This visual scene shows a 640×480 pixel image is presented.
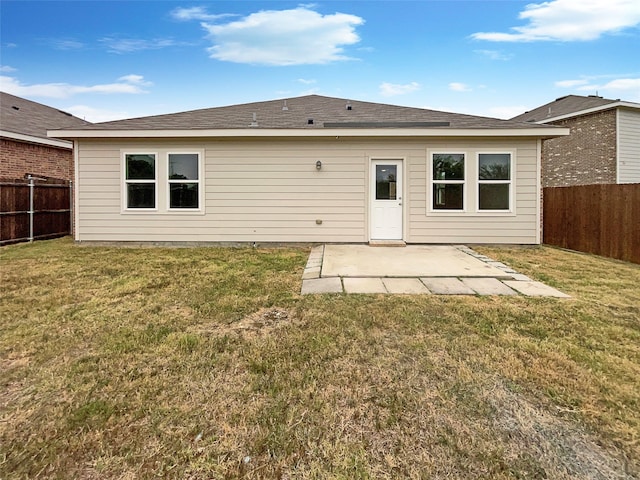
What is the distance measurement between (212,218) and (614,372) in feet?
26.0

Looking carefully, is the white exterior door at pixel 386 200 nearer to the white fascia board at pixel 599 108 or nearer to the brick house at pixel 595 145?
the white fascia board at pixel 599 108

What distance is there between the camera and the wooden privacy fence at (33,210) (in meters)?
8.84

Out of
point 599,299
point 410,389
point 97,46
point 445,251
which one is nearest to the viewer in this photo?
point 410,389

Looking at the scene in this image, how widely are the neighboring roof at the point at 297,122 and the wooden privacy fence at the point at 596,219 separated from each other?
1.64 metres

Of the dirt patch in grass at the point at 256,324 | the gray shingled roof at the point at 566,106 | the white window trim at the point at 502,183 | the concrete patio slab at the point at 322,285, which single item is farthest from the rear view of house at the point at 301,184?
the gray shingled roof at the point at 566,106

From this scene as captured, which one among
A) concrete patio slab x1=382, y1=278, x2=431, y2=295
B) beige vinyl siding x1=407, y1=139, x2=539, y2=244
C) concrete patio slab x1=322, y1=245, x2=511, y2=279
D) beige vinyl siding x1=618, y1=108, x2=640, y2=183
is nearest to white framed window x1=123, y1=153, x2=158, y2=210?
concrete patio slab x1=322, y1=245, x2=511, y2=279

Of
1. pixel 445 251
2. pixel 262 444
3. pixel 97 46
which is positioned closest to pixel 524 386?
pixel 262 444

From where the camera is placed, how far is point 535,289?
182 inches

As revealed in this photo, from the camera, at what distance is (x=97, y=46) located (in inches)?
504

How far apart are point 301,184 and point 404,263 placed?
3491mm

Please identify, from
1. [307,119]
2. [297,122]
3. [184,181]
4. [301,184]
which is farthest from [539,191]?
[184,181]

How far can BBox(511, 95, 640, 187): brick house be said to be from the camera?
12102mm

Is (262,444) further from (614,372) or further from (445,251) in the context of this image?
(445,251)

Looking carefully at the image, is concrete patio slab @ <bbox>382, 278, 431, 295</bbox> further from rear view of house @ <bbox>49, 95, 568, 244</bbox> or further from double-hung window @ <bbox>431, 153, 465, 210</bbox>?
double-hung window @ <bbox>431, 153, 465, 210</bbox>
